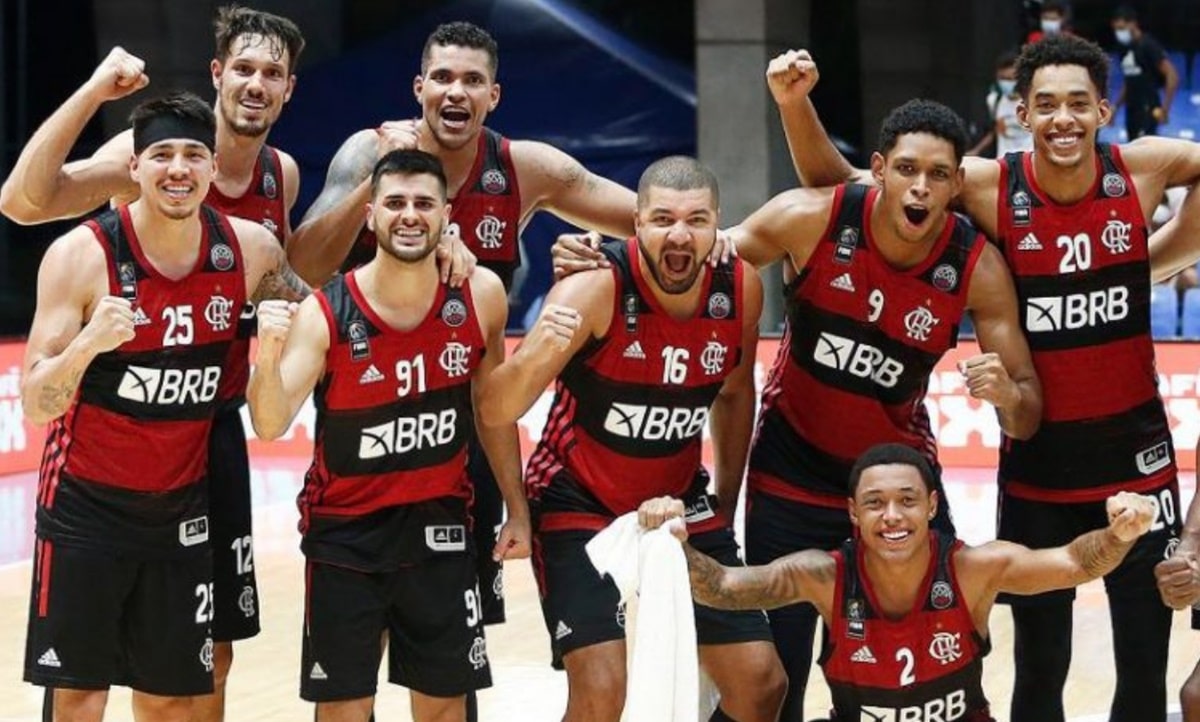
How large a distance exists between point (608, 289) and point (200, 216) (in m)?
1.27

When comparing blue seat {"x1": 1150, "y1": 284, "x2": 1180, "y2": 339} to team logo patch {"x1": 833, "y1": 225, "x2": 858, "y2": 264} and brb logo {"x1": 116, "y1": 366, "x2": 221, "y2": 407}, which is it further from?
brb logo {"x1": 116, "y1": 366, "x2": 221, "y2": 407}

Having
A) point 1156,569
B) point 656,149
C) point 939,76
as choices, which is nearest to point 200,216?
point 1156,569

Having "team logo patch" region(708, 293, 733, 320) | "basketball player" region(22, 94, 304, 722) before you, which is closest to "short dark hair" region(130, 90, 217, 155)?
"basketball player" region(22, 94, 304, 722)

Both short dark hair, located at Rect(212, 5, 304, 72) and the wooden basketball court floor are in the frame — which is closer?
short dark hair, located at Rect(212, 5, 304, 72)

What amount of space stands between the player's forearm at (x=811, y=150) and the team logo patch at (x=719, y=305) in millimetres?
561

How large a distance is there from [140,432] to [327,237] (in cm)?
91

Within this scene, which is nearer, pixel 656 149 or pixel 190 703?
pixel 190 703

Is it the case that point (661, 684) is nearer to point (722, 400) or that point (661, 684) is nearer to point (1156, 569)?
point (722, 400)

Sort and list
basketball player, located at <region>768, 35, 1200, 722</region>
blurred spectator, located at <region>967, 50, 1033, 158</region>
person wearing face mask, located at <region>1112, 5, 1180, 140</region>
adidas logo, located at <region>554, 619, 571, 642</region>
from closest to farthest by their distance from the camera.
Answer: adidas logo, located at <region>554, 619, 571, 642</region>, basketball player, located at <region>768, 35, 1200, 722</region>, blurred spectator, located at <region>967, 50, 1033, 158</region>, person wearing face mask, located at <region>1112, 5, 1180, 140</region>

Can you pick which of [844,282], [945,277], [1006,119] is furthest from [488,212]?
Result: [1006,119]

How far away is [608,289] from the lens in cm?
619

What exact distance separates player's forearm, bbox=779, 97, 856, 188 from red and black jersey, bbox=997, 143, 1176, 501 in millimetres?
542

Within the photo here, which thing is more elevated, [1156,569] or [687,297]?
[687,297]

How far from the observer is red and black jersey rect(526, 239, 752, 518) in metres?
6.20
